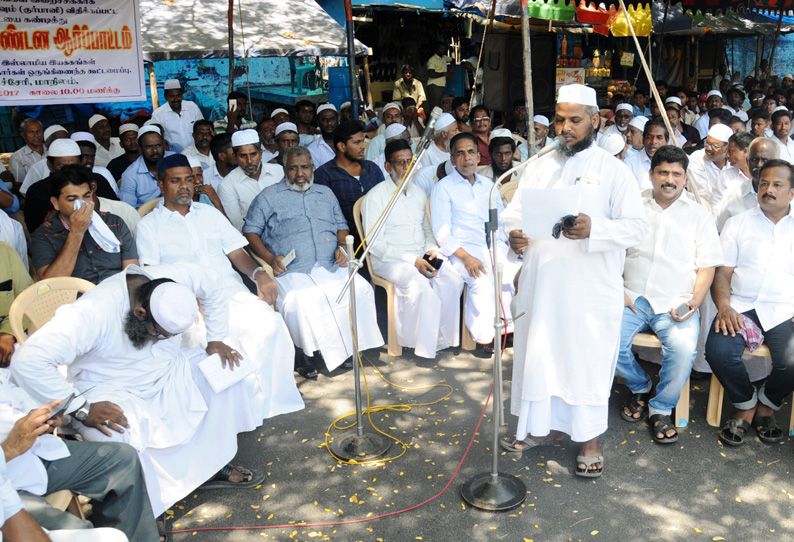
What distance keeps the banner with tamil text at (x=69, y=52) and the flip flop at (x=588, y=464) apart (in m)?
5.06

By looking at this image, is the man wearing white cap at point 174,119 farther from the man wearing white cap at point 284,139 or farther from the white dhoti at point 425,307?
the white dhoti at point 425,307

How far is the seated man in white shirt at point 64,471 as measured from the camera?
2.63 meters

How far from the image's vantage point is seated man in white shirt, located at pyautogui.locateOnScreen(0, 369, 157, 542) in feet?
8.64

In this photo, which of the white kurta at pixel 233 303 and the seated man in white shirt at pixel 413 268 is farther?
the seated man in white shirt at pixel 413 268

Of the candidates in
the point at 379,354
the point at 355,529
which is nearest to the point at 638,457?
the point at 355,529

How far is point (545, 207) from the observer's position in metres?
3.48

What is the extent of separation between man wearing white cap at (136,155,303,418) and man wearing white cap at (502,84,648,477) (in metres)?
1.58

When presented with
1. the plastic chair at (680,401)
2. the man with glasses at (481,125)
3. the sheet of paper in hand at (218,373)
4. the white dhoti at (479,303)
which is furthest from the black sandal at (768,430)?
the man with glasses at (481,125)

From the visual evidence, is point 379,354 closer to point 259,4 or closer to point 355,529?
point 355,529

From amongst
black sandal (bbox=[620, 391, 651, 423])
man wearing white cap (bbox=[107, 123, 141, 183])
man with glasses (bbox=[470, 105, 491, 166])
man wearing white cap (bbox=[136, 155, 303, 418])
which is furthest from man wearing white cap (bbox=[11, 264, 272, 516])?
man with glasses (bbox=[470, 105, 491, 166])

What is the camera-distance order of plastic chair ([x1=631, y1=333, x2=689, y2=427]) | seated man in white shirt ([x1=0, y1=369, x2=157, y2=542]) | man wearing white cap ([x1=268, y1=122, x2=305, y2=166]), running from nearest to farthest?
seated man in white shirt ([x1=0, y1=369, x2=157, y2=542]) → plastic chair ([x1=631, y1=333, x2=689, y2=427]) → man wearing white cap ([x1=268, y1=122, x2=305, y2=166])

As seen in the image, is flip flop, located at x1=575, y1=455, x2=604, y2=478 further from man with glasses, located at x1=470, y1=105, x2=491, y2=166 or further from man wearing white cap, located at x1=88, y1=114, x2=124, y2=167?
man wearing white cap, located at x1=88, y1=114, x2=124, y2=167

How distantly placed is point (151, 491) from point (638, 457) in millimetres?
2617

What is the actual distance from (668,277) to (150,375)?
3.04 metres
